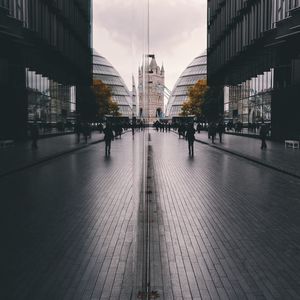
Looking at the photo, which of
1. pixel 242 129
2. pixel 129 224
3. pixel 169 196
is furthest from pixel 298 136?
pixel 129 224

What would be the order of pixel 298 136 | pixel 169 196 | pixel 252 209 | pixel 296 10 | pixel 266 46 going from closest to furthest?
1. pixel 252 209
2. pixel 169 196
3. pixel 296 10
4. pixel 298 136
5. pixel 266 46

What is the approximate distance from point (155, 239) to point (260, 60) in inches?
1561

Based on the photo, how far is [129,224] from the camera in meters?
8.55

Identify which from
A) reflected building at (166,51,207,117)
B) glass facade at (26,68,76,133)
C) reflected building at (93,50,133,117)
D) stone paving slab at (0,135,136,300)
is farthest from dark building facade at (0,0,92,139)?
reflected building at (166,51,207,117)

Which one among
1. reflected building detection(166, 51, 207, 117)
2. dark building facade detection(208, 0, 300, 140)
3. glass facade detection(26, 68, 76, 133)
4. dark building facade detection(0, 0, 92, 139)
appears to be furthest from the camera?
reflected building detection(166, 51, 207, 117)

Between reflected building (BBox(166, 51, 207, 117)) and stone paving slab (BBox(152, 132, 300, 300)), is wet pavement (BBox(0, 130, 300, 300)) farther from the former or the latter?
reflected building (BBox(166, 51, 207, 117))

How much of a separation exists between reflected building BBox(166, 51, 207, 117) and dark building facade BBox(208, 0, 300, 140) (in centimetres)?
5702

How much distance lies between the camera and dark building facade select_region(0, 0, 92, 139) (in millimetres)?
34875

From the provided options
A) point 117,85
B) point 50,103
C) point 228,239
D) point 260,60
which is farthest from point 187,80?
point 228,239

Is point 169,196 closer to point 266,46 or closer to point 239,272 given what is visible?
point 239,272

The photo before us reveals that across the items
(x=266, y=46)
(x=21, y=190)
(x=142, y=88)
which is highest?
(x=266, y=46)

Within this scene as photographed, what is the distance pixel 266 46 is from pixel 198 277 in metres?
34.1

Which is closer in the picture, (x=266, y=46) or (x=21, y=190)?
(x=21, y=190)

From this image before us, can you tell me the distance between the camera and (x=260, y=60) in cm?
4456
